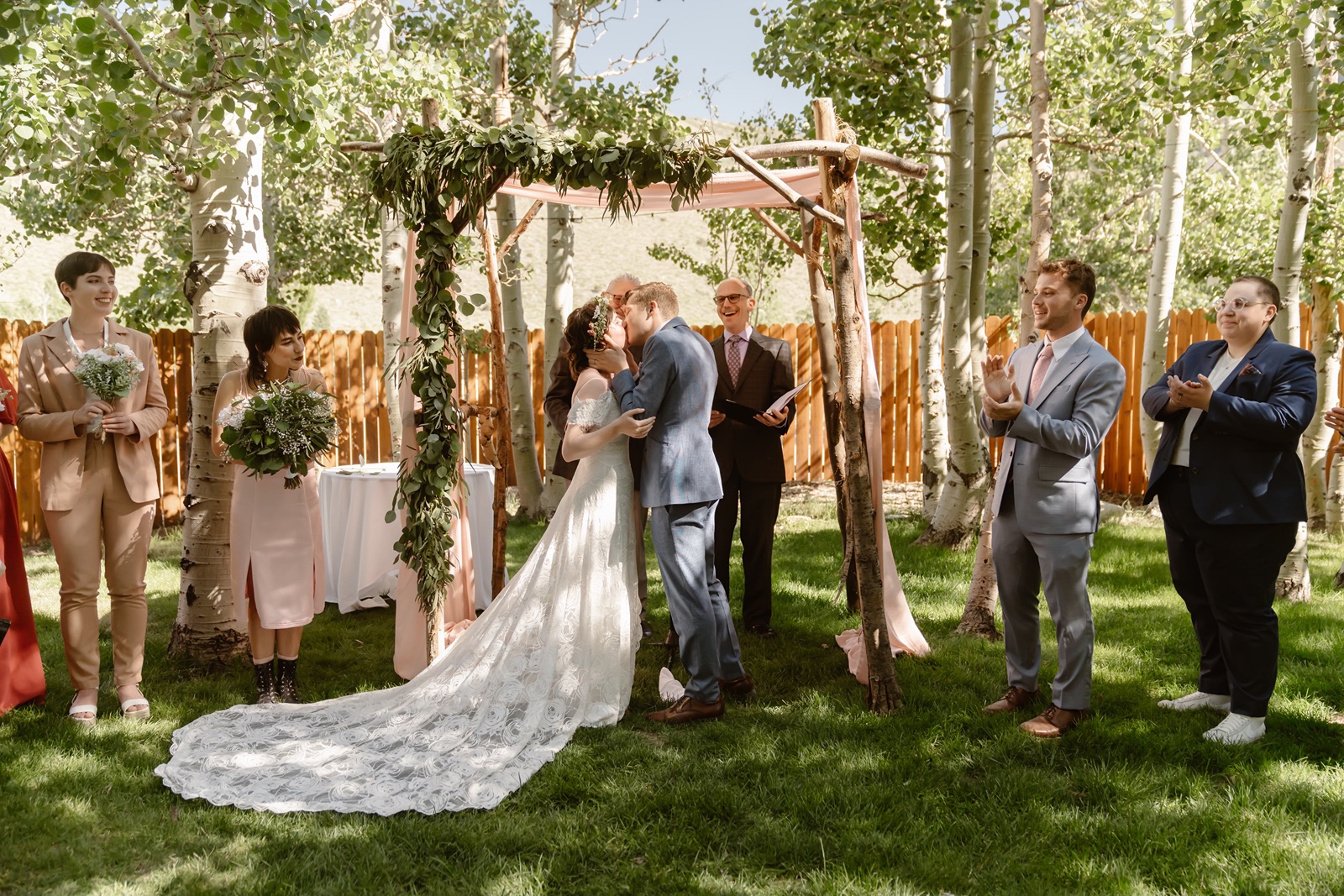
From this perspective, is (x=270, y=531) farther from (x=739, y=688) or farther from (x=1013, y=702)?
(x=1013, y=702)

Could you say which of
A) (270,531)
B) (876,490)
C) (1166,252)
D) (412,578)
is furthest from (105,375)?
(1166,252)

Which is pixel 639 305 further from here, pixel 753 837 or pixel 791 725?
pixel 753 837

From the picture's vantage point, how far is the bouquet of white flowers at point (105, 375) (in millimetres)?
4109

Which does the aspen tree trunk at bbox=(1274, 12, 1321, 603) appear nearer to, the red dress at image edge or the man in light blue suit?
the man in light blue suit

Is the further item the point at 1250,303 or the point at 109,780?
the point at 1250,303

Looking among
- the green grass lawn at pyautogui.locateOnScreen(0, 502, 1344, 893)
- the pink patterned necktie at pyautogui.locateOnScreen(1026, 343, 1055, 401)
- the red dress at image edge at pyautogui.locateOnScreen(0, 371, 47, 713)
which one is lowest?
the green grass lawn at pyautogui.locateOnScreen(0, 502, 1344, 893)

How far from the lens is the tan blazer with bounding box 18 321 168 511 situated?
4.14 m

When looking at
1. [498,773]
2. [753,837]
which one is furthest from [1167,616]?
[498,773]

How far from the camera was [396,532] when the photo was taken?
6.27 metres

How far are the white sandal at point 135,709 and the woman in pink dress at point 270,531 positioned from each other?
18.6 inches

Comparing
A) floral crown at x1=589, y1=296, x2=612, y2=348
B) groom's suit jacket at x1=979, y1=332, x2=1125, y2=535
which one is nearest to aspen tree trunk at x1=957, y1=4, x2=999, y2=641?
groom's suit jacket at x1=979, y1=332, x2=1125, y2=535

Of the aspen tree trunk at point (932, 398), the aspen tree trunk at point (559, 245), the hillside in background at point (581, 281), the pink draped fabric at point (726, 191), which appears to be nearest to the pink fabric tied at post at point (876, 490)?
the pink draped fabric at point (726, 191)

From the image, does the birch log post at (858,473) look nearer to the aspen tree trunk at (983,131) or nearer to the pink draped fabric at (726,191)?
the pink draped fabric at (726,191)

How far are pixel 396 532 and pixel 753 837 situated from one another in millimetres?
3823
